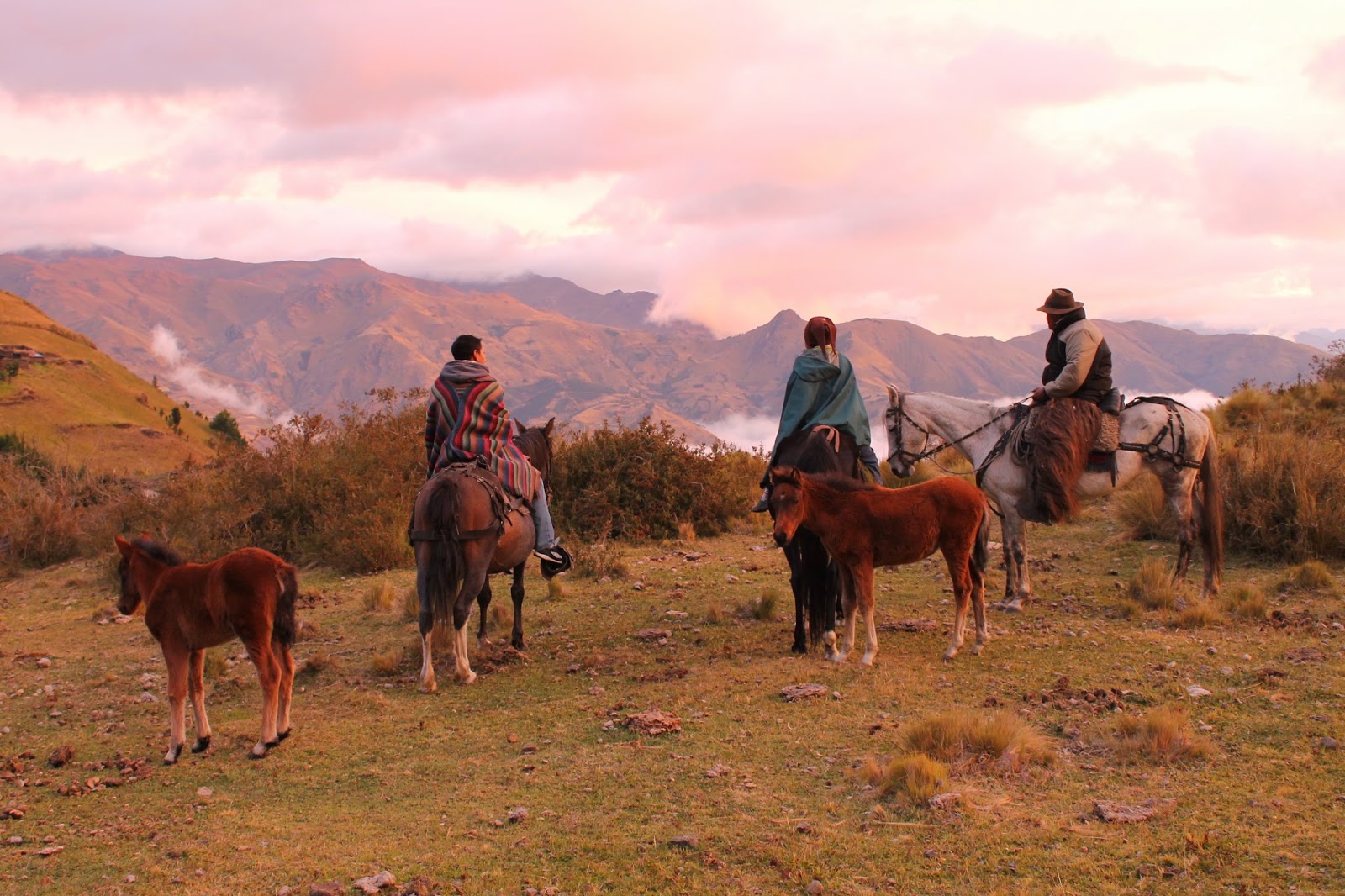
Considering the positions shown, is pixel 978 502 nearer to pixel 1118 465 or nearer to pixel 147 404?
pixel 1118 465

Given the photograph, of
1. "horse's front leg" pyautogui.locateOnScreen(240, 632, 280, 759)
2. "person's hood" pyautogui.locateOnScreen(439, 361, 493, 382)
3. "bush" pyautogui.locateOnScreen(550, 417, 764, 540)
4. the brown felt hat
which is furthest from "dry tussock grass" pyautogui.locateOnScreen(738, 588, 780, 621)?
"bush" pyautogui.locateOnScreen(550, 417, 764, 540)

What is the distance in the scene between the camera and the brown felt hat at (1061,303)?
32.5 ft

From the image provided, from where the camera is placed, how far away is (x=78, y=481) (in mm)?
19031

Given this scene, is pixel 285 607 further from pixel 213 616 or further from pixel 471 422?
pixel 471 422

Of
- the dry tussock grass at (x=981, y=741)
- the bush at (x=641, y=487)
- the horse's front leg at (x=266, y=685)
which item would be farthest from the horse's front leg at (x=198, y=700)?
the bush at (x=641, y=487)

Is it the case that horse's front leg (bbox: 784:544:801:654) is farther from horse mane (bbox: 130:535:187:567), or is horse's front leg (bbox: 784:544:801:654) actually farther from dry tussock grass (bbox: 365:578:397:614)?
dry tussock grass (bbox: 365:578:397:614)

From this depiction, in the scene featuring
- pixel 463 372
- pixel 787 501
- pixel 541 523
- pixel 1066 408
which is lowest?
pixel 541 523

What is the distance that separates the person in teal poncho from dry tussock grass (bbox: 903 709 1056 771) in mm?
3226

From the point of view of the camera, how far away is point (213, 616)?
21.0ft

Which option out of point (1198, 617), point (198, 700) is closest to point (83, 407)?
point (198, 700)

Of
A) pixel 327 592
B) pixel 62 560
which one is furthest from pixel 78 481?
pixel 327 592

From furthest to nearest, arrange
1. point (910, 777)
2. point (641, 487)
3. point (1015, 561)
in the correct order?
point (641, 487) → point (1015, 561) → point (910, 777)

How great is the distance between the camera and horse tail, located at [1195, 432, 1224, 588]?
10070 millimetres

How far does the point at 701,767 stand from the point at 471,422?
12.4 feet
